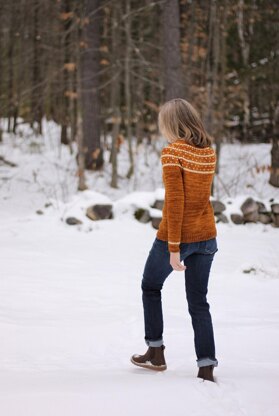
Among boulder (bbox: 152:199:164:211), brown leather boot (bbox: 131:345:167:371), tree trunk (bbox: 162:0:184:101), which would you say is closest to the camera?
brown leather boot (bbox: 131:345:167:371)

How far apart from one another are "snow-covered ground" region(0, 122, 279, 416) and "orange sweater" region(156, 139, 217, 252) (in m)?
0.93

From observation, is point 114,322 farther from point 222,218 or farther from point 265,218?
point 265,218

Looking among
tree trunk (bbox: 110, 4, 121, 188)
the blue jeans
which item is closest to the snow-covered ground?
the blue jeans

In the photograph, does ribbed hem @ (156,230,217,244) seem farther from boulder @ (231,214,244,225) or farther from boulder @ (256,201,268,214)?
boulder @ (256,201,268,214)

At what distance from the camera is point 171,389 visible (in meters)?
2.97

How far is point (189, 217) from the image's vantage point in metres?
3.08

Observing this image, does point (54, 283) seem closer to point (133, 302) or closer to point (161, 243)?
point (133, 302)

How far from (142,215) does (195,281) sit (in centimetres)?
627

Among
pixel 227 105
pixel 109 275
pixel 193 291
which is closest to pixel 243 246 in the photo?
pixel 109 275

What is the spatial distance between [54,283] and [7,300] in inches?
33.9

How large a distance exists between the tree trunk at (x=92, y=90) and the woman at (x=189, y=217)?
1029cm

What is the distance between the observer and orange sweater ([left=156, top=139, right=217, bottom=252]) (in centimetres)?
299

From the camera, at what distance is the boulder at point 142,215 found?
932cm

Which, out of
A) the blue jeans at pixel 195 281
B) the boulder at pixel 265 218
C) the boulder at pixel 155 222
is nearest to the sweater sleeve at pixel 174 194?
the blue jeans at pixel 195 281
